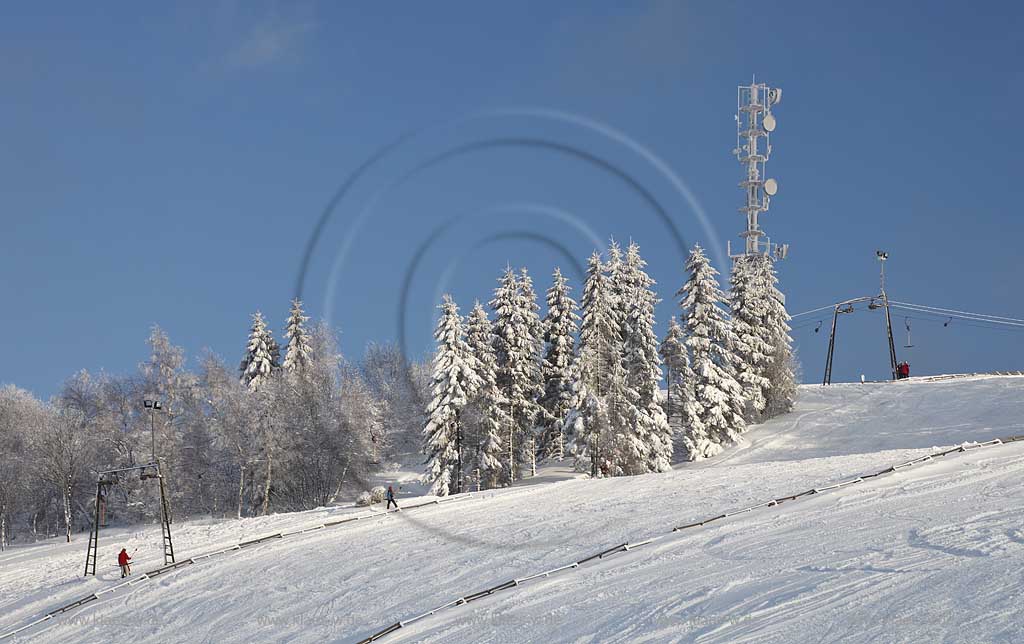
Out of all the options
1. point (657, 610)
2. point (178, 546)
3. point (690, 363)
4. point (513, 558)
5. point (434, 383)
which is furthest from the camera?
point (690, 363)

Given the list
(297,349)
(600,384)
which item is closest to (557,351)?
(600,384)

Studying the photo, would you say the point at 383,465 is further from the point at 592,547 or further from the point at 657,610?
the point at 657,610

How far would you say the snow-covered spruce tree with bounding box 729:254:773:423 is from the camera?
6469 centimetres

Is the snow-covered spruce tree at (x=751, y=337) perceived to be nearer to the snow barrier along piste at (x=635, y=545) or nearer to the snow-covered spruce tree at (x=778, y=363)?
the snow-covered spruce tree at (x=778, y=363)

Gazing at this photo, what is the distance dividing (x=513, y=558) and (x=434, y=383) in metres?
24.1

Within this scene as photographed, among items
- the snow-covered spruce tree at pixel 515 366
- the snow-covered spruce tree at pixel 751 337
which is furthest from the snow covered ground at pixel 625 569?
the snow-covered spruce tree at pixel 751 337

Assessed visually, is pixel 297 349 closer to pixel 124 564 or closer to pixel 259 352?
pixel 259 352

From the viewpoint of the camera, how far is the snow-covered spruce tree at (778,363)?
6688cm

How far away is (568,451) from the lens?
5531 centimetres

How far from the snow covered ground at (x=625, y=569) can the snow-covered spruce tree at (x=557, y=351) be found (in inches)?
708

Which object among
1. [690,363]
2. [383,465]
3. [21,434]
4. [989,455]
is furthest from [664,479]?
[21,434]

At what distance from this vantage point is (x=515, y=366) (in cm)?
6031

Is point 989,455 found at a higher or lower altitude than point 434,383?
lower

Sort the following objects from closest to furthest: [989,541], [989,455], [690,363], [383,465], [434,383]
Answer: [989,541] → [989,455] → [434,383] → [690,363] → [383,465]
